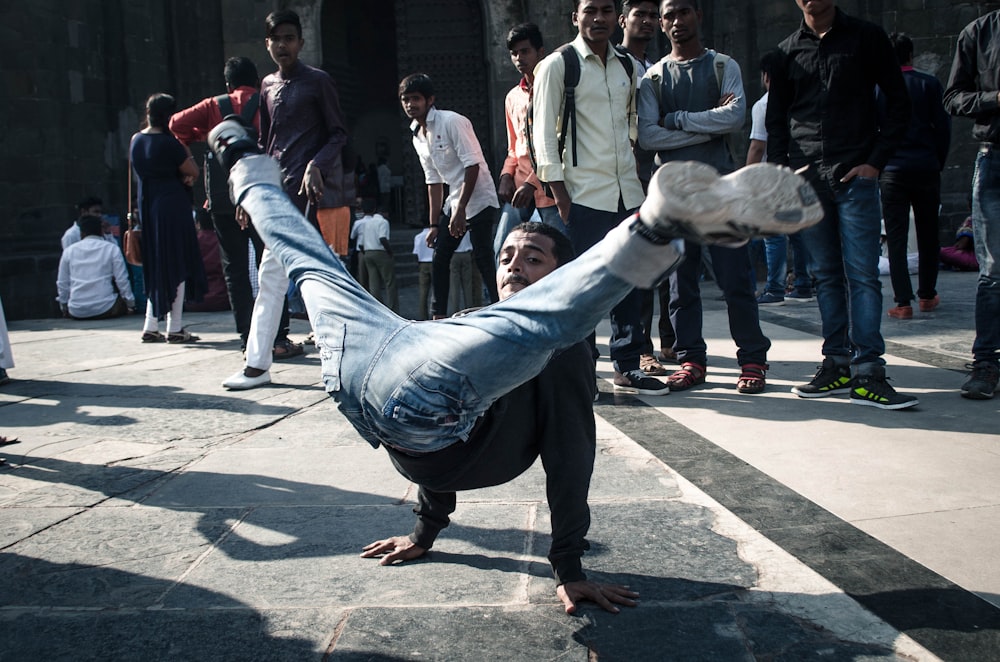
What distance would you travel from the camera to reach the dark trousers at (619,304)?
470 centimetres

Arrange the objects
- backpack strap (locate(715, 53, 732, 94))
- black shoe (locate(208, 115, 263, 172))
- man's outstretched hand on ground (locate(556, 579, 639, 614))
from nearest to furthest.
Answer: man's outstretched hand on ground (locate(556, 579, 639, 614)) < black shoe (locate(208, 115, 263, 172)) < backpack strap (locate(715, 53, 732, 94))

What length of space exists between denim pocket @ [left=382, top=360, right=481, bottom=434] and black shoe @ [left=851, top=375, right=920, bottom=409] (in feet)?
9.04

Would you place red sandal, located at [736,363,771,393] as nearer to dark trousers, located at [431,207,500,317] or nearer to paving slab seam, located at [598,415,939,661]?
paving slab seam, located at [598,415,939,661]

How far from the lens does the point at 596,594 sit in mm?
2145

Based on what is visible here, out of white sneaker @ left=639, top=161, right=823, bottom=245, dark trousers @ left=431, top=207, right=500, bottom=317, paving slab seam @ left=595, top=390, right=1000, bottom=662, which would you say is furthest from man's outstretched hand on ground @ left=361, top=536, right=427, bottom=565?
dark trousers @ left=431, top=207, right=500, bottom=317

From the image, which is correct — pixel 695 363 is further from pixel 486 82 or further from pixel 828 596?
pixel 486 82

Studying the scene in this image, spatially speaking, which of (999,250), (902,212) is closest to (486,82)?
(902,212)

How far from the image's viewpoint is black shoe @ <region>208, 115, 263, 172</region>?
10.6ft

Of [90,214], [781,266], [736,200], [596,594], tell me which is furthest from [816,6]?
[90,214]

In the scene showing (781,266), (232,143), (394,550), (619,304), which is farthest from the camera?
(781,266)

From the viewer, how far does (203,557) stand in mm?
2584

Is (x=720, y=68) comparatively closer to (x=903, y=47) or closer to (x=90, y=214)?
(x=903, y=47)

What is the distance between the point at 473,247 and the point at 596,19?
2.14 metres

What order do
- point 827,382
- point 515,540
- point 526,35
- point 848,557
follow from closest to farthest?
1. point 848,557
2. point 515,540
3. point 827,382
4. point 526,35
